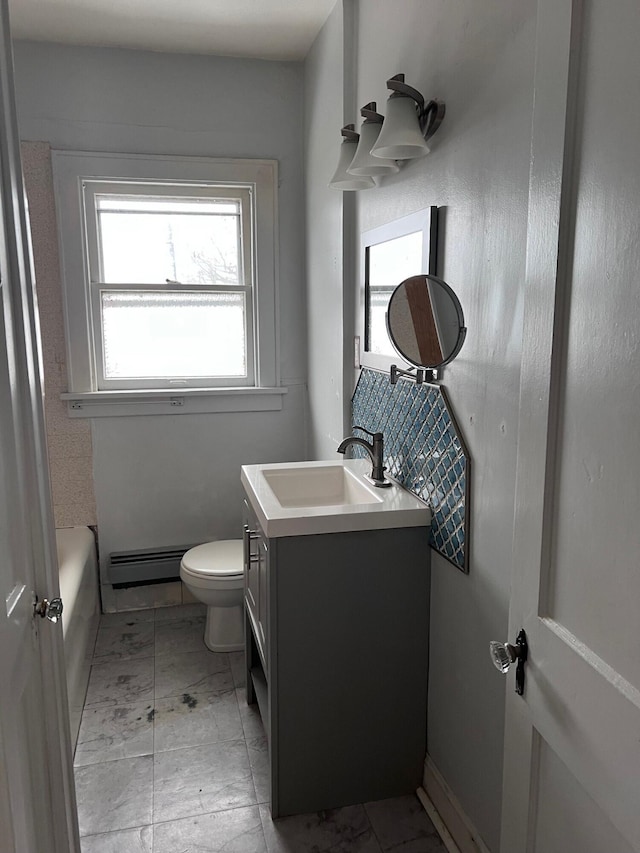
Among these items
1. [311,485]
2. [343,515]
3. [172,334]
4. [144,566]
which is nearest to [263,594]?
[343,515]

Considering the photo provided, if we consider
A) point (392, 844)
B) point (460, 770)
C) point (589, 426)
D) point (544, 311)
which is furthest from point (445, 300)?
point (392, 844)

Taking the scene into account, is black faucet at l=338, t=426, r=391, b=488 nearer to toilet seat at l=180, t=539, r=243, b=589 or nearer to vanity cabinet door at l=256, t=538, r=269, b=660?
vanity cabinet door at l=256, t=538, r=269, b=660

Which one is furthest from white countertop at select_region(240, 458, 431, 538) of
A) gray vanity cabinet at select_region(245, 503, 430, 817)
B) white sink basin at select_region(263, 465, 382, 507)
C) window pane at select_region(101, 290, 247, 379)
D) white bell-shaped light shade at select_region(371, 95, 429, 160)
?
window pane at select_region(101, 290, 247, 379)

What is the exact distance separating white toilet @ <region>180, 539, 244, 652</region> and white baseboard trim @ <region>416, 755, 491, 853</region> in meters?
1.07

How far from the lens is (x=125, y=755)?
2248 mm

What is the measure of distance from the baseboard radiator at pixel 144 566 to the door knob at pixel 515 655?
2.48 meters

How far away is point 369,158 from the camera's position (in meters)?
2.02

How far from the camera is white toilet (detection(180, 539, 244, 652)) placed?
2.77 meters

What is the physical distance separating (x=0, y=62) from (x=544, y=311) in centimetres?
104

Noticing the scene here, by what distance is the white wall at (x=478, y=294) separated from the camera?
4.78 ft

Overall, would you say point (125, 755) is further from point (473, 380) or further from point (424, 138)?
point (424, 138)

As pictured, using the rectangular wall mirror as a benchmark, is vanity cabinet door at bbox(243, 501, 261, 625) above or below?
below

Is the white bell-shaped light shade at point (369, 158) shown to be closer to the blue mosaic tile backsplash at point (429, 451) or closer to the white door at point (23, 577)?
the blue mosaic tile backsplash at point (429, 451)

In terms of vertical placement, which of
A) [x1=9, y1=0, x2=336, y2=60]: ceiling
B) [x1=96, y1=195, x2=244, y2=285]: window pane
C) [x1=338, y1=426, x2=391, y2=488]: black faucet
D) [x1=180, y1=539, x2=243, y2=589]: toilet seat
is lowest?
[x1=180, y1=539, x2=243, y2=589]: toilet seat
